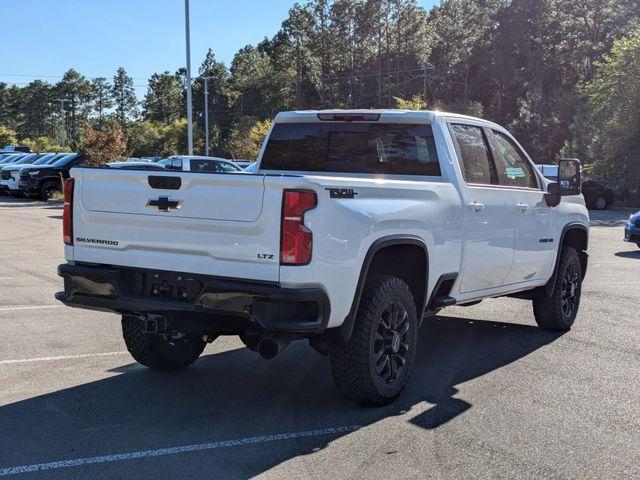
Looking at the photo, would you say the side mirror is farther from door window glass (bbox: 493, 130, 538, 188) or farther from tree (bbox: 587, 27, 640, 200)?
tree (bbox: 587, 27, 640, 200)

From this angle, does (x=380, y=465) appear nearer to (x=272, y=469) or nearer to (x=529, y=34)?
(x=272, y=469)

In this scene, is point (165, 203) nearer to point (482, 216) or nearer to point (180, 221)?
point (180, 221)

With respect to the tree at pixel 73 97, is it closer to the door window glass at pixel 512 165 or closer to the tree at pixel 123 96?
the tree at pixel 123 96

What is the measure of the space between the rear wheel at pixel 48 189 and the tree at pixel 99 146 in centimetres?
155

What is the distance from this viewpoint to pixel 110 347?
7.03 metres

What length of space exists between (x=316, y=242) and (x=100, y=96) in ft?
456

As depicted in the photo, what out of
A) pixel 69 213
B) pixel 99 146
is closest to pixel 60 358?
pixel 69 213

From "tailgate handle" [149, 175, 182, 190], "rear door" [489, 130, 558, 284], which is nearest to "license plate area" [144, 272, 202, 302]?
"tailgate handle" [149, 175, 182, 190]

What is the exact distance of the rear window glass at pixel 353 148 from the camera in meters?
6.29

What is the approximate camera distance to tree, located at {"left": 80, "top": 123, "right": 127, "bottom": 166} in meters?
29.7

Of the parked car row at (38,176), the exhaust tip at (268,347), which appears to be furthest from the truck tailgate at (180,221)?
the parked car row at (38,176)

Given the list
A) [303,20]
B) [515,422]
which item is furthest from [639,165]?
[303,20]

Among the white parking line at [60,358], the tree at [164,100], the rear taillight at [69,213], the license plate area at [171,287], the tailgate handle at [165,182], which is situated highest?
the tree at [164,100]

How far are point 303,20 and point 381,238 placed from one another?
3324 inches
